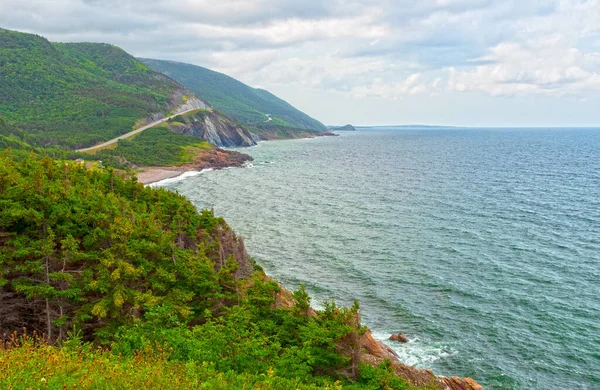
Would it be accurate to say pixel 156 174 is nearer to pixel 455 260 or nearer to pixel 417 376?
pixel 455 260

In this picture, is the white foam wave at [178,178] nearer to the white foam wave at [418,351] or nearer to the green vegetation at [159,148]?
the green vegetation at [159,148]

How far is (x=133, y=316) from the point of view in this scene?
25000 mm

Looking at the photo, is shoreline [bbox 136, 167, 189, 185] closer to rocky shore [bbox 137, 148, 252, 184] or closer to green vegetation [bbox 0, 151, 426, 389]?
rocky shore [bbox 137, 148, 252, 184]

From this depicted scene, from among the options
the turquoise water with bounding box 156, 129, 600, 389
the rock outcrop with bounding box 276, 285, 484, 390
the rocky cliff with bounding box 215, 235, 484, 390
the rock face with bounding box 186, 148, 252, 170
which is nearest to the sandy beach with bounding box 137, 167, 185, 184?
the rock face with bounding box 186, 148, 252, 170

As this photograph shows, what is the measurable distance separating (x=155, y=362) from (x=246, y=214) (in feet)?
240

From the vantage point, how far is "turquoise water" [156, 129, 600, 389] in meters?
39.2

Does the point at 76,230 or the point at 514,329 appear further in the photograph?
the point at 514,329

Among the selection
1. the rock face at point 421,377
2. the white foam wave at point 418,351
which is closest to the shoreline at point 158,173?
the white foam wave at point 418,351

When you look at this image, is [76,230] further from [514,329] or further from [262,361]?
[514,329]

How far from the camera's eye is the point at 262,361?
70.4ft

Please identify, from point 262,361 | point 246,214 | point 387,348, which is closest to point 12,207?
point 262,361

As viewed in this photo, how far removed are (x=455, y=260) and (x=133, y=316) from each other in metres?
46.6

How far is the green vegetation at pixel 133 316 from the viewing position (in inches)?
628

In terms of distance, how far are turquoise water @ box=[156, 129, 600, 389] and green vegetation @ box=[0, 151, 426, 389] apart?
1688 centimetres
